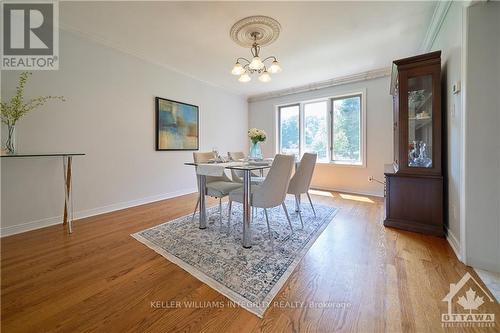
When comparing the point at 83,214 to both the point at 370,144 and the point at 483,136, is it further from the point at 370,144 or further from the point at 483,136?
the point at 370,144

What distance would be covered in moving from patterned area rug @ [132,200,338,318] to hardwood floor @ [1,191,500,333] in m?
0.07

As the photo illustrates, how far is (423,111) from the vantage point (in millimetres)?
2465

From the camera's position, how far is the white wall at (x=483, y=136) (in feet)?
5.32

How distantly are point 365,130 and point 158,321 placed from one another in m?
4.58

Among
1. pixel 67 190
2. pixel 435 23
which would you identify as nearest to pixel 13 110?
pixel 67 190

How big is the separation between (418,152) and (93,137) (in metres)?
4.30

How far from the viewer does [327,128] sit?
4.87 m

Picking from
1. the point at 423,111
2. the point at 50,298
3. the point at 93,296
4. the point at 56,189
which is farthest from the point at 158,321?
the point at 423,111

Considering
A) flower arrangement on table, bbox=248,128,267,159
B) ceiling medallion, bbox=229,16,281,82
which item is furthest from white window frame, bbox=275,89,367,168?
flower arrangement on table, bbox=248,128,267,159

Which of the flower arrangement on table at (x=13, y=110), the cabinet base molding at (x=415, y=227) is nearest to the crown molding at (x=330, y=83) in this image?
the cabinet base molding at (x=415, y=227)

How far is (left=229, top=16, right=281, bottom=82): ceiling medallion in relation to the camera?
2416 millimetres

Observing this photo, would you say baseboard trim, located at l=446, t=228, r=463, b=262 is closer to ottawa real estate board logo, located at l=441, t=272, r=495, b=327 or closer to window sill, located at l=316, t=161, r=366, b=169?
ottawa real estate board logo, located at l=441, t=272, r=495, b=327

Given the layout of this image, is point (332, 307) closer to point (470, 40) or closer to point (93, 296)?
point (93, 296)

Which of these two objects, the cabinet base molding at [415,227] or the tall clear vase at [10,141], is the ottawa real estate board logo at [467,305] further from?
the tall clear vase at [10,141]
